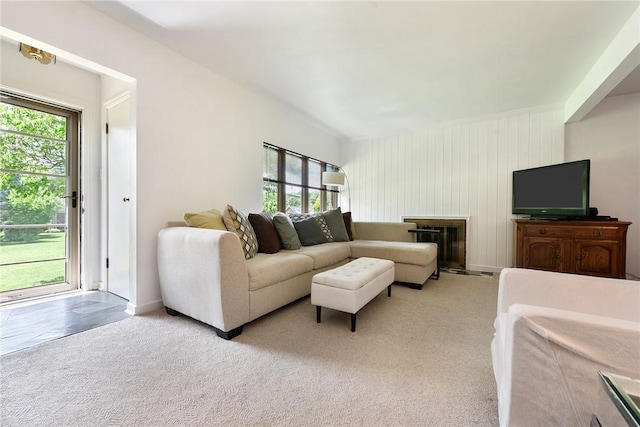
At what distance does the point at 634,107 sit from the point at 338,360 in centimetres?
480

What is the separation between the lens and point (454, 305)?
244 centimetres

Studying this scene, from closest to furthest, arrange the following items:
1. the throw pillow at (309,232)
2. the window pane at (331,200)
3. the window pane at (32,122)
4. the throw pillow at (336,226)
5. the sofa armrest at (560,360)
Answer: the sofa armrest at (560,360) < the window pane at (32,122) < the throw pillow at (309,232) < the throw pillow at (336,226) < the window pane at (331,200)

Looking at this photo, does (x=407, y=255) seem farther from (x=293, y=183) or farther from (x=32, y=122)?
(x=32, y=122)

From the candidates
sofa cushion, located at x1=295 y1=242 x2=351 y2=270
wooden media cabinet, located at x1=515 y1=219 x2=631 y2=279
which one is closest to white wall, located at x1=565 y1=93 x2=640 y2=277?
wooden media cabinet, located at x1=515 y1=219 x2=631 y2=279

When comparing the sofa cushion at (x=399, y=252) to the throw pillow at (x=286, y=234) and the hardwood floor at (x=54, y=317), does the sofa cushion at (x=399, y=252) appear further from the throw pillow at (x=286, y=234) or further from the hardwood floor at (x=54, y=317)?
the hardwood floor at (x=54, y=317)

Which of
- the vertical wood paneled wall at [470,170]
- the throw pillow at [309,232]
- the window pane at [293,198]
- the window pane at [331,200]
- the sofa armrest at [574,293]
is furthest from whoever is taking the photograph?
the window pane at [331,200]

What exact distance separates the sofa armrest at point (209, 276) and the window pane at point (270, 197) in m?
1.63

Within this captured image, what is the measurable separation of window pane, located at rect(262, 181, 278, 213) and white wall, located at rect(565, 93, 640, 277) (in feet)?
13.8

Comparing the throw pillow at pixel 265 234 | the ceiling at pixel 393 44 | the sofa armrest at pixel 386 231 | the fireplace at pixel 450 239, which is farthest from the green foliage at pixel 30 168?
the fireplace at pixel 450 239

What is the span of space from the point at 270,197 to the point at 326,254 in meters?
1.43

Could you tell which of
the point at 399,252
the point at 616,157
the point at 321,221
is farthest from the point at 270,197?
Result: the point at 616,157

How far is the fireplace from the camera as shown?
4.11 meters

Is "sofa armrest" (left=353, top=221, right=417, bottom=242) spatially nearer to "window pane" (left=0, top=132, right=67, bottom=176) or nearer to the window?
the window

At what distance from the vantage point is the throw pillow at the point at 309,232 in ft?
10.4
